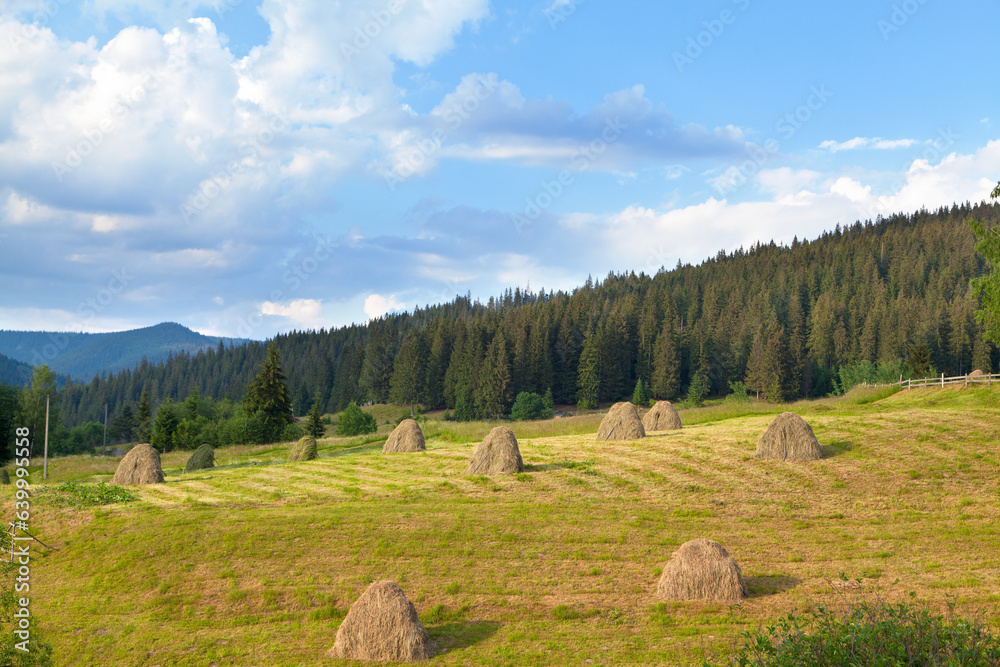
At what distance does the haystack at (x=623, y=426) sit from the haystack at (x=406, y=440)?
9.50 meters

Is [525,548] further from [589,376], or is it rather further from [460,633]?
[589,376]

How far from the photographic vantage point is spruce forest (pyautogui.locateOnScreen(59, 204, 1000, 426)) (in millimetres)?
96500

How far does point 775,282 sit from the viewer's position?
139750mm

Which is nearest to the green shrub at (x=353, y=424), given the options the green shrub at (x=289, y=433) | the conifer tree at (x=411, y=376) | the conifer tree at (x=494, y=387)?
the green shrub at (x=289, y=433)

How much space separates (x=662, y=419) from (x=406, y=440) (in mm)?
14570

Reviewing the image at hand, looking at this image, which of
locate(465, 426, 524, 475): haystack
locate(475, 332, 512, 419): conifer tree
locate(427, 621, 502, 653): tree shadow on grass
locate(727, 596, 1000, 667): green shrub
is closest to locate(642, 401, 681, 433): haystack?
locate(465, 426, 524, 475): haystack

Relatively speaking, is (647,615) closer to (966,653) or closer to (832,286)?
(966,653)

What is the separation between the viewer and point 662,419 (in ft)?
117

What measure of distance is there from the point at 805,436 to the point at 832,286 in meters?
121

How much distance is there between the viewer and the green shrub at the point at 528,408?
287 ft

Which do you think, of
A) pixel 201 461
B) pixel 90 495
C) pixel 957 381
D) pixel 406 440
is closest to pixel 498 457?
pixel 406 440

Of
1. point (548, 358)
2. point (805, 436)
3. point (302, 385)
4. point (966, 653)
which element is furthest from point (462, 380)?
point (966, 653)

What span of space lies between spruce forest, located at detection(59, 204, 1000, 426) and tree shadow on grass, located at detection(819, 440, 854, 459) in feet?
167

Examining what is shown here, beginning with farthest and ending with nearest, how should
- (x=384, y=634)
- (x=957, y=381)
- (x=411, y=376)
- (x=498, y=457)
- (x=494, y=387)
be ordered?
(x=411, y=376) < (x=494, y=387) < (x=957, y=381) < (x=498, y=457) < (x=384, y=634)
